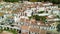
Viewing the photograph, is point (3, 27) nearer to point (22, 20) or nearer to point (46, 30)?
point (22, 20)

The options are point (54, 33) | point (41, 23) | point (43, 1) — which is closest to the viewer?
point (54, 33)

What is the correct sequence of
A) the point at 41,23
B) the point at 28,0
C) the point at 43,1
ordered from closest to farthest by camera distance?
the point at 41,23 < the point at 43,1 < the point at 28,0

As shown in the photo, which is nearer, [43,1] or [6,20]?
[6,20]

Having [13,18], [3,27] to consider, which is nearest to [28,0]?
[13,18]

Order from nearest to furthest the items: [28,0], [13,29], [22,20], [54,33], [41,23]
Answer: [54,33]
[13,29]
[41,23]
[22,20]
[28,0]

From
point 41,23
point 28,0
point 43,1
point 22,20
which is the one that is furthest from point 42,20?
point 28,0

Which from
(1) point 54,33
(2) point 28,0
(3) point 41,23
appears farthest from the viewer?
(2) point 28,0

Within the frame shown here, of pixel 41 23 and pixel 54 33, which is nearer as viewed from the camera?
pixel 54 33

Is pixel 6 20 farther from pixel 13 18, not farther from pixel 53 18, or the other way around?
pixel 53 18
